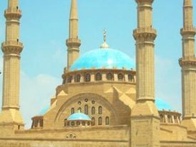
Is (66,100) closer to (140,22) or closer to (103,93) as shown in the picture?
(103,93)

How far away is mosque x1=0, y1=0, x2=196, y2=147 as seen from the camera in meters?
30.6

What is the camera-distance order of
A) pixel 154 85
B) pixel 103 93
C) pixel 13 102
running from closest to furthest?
1. pixel 154 85
2. pixel 13 102
3. pixel 103 93

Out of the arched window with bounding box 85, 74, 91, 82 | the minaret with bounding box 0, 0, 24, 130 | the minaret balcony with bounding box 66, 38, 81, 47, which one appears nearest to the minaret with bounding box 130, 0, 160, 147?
the arched window with bounding box 85, 74, 91, 82

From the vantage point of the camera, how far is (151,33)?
3131 centimetres

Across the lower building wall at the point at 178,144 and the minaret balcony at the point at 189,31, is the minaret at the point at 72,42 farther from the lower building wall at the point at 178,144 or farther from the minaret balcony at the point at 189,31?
the lower building wall at the point at 178,144

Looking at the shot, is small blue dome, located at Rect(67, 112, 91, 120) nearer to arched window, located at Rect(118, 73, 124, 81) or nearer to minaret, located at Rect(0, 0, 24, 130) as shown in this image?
minaret, located at Rect(0, 0, 24, 130)

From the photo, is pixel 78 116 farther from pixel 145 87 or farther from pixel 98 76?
pixel 145 87

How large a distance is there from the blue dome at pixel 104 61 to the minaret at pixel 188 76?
11.8 feet

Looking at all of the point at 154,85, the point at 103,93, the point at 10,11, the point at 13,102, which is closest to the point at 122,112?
the point at 103,93

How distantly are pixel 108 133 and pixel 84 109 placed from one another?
4.33 meters

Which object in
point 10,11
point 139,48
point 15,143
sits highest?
point 10,11

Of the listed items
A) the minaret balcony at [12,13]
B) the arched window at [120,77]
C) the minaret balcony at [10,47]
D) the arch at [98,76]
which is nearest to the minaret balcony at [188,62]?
the arched window at [120,77]

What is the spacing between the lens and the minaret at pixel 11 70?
33438 millimetres

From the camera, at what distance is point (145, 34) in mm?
31203
